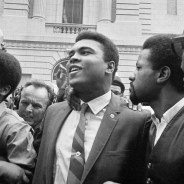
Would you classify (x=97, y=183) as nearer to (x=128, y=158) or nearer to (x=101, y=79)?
(x=128, y=158)

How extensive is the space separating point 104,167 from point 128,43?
17463mm

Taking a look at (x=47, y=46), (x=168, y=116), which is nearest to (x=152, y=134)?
(x=168, y=116)

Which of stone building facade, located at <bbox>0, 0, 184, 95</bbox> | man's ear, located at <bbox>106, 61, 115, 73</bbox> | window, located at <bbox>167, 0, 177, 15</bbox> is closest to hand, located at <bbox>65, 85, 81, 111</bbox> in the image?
man's ear, located at <bbox>106, 61, 115, 73</bbox>

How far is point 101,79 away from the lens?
115 inches

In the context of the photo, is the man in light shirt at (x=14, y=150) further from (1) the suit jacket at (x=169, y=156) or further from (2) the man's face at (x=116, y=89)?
(2) the man's face at (x=116, y=89)

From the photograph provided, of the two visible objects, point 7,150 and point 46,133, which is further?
point 46,133

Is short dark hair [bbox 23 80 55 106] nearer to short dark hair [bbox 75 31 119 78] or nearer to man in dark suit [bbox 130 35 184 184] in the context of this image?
short dark hair [bbox 75 31 119 78]

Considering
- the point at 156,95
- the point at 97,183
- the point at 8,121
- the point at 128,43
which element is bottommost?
the point at 97,183

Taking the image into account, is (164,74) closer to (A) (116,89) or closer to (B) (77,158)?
(B) (77,158)

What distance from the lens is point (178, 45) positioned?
103 inches

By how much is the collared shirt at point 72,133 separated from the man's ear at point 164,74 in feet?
1.50

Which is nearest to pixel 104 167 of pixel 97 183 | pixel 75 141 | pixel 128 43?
pixel 97 183

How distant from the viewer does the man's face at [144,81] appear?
2861mm

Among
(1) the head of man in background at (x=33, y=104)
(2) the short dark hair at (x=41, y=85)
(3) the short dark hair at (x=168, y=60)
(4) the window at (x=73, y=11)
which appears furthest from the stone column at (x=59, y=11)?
(3) the short dark hair at (x=168, y=60)
